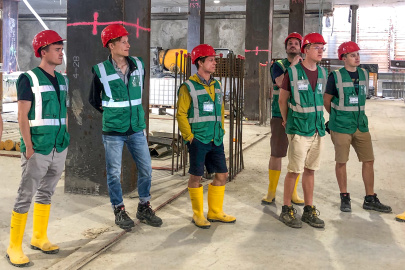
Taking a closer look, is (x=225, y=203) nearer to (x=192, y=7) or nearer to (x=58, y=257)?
(x=58, y=257)

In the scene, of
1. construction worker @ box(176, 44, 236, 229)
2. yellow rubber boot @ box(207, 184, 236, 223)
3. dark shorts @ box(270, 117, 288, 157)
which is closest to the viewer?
construction worker @ box(176, 44, 236, 229)

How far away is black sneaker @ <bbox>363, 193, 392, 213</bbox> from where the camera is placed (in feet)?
18.1

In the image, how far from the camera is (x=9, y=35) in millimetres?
23578

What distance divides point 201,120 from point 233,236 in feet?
3.78

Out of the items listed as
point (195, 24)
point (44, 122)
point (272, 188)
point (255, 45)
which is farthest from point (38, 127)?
point (255, 45)

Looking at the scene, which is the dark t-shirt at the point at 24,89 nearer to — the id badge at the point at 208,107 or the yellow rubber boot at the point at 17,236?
the yellow rubber boot at the point at 17,236

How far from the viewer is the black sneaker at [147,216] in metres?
4.87

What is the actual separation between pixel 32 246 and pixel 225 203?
241 centimetres

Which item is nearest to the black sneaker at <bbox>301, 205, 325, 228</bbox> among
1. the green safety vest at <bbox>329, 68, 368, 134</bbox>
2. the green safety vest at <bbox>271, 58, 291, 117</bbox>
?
the green safety vest at <bbox>329, 68, 368, 134</bbox>

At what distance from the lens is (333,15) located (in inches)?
1214

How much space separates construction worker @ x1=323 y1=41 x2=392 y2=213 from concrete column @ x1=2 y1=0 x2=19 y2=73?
2068 cm

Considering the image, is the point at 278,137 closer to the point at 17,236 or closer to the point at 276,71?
the point at 276,71

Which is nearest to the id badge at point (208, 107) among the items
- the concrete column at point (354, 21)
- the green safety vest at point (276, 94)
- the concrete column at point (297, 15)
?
the green safety vest at point (276, 94)

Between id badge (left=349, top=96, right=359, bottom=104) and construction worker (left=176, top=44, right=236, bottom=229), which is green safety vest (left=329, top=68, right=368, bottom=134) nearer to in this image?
id badge (left=349, top=96, right=359, bottom=104)
